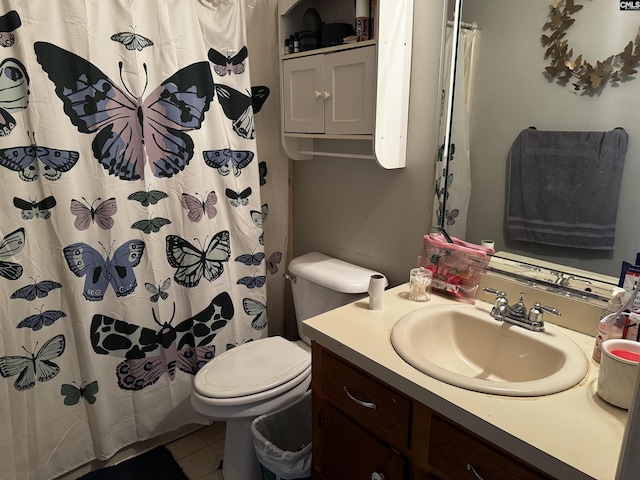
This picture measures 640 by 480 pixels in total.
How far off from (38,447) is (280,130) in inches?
61.0

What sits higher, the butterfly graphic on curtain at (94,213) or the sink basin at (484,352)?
the butterfly graphic on curtain at (94,213)

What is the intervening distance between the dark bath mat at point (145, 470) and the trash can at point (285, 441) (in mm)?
430

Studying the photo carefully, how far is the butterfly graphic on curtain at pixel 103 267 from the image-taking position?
1555 mm

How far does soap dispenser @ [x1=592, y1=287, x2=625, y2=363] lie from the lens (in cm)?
105

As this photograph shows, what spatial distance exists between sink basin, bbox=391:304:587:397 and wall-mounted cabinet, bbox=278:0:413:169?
57 centimetres

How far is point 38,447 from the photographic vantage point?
5.30 ft

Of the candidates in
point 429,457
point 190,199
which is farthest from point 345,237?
point 429,457

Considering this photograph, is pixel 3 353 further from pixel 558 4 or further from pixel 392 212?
pixel 558 4

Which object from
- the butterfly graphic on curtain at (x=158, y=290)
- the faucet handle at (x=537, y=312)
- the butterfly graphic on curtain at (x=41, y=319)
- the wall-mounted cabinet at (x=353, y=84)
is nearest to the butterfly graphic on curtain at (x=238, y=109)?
the wall-mounted cabinet at (x=353, y=84)

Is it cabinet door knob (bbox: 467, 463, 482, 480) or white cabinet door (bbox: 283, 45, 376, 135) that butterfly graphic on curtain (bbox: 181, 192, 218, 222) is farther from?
cabinet door knob (bbox: 467, 463, 482, 480)

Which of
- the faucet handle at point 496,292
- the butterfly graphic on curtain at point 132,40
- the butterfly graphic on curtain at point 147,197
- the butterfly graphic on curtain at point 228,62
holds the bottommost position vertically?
the faucet handle at point 496,292

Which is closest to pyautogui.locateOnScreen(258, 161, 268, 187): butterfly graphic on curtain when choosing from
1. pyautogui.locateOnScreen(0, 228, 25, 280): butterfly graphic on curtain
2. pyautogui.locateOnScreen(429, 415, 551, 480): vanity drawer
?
pyautogui.locateOnScreen(0, 228, 25, 280): butterfly graphic on curtain

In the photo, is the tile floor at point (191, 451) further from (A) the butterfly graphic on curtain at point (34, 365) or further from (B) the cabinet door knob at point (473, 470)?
(B) the cabinet door knob at point (473, 470)

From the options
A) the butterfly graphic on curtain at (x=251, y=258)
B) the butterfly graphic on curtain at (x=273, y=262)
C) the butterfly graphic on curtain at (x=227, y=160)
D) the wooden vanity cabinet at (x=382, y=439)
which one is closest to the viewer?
the wooden vanity cabinet at (x=382, y=439)
